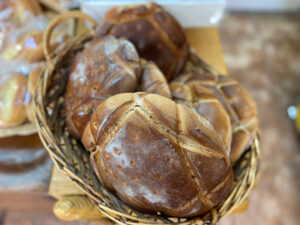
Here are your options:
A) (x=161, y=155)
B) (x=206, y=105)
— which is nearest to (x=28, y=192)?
(x=161, y=155)

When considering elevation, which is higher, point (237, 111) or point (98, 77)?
point (98, 77)

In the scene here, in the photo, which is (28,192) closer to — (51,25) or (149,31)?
(51,25)

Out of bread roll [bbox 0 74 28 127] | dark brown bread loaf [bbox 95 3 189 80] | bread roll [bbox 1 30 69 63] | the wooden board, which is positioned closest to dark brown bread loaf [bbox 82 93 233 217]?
dark brown bread loaf [bbox 95 3 189 80]

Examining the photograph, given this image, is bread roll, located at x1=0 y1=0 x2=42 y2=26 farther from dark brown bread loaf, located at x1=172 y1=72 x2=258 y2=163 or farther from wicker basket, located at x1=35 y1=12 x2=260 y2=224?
dark brown bread loaf, located at x1=172 y1=72 x2=258 y2=163

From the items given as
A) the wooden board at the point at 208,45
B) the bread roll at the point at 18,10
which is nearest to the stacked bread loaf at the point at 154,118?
the wooden board at the point at 208,45

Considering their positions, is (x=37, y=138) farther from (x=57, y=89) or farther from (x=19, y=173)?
(x=57, y=89)

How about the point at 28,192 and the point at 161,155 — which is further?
the point at 28,192

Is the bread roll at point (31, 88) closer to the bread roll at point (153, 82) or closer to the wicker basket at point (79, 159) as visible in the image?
the wicker basket at point (79, 159)
